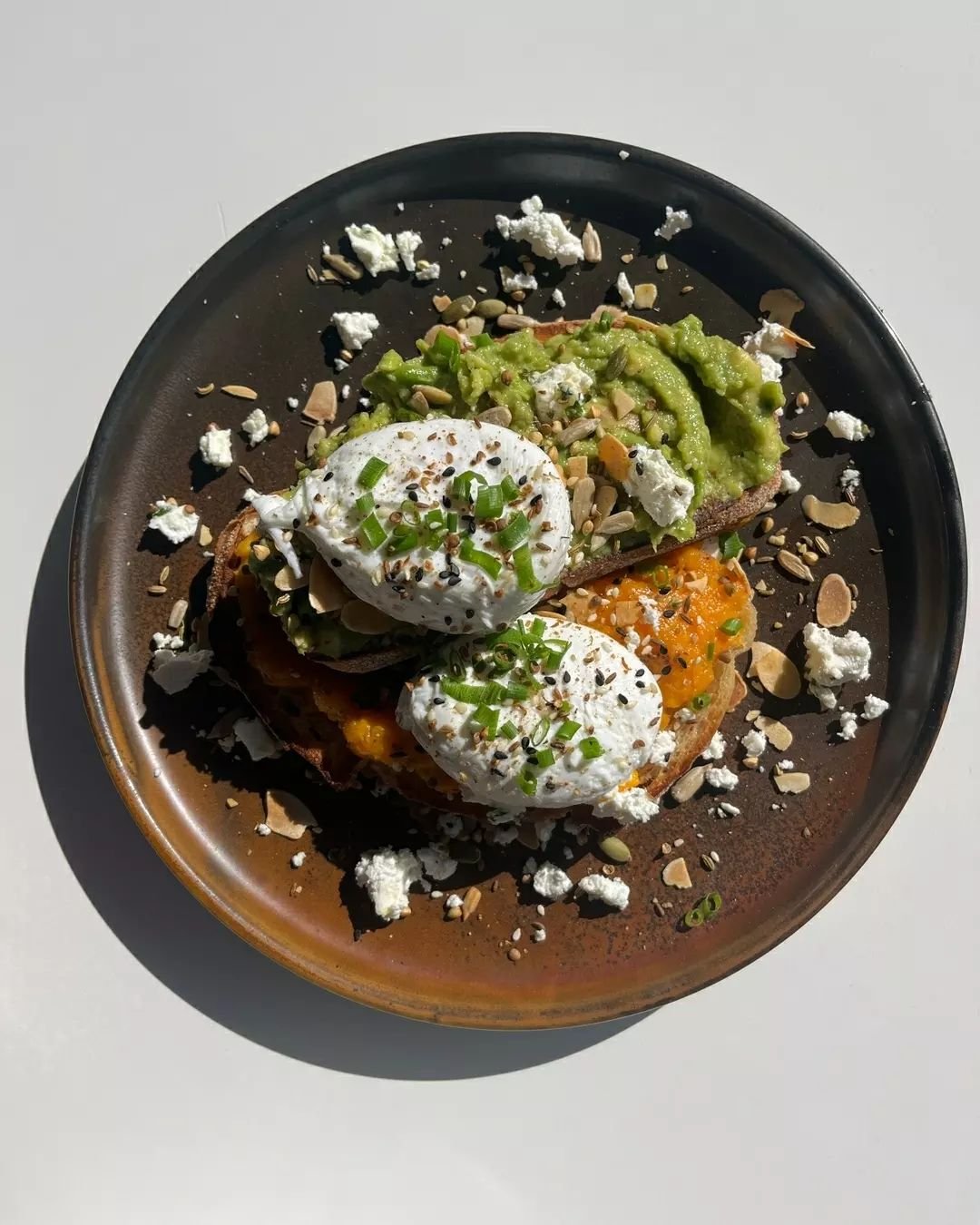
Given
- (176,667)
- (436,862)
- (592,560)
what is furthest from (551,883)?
(176,667)

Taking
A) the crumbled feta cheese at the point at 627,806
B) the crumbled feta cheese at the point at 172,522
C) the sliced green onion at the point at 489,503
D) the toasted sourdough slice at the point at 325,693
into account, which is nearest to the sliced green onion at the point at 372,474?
the sliced green onion at the point at 489,503

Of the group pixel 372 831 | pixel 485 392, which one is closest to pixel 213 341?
pixel 485 392

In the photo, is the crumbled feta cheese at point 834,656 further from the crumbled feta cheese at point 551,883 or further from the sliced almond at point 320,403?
the sliced almond at point 320,403

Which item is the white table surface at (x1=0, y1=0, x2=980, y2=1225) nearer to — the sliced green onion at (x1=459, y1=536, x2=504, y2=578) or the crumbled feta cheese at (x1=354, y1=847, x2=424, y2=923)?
the crumbled feta cheese at (x1=354, y1=847, x2=424, y2=923)

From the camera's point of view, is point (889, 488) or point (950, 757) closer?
point (889, 488)

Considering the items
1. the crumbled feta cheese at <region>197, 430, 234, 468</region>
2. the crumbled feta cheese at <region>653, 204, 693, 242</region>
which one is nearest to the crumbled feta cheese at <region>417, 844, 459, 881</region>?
the crumbled feta cheese at <region>197, 430, 234, 468</region>

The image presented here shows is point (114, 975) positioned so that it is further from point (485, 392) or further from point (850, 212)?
point (850, 212)

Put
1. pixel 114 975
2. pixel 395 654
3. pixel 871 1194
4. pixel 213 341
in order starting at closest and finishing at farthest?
1. pixel 395 654
2. pixel 213 341
3. pixel 114 975
4. pixel 871 1194

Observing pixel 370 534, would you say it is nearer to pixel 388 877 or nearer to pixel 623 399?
pixel 623 399
